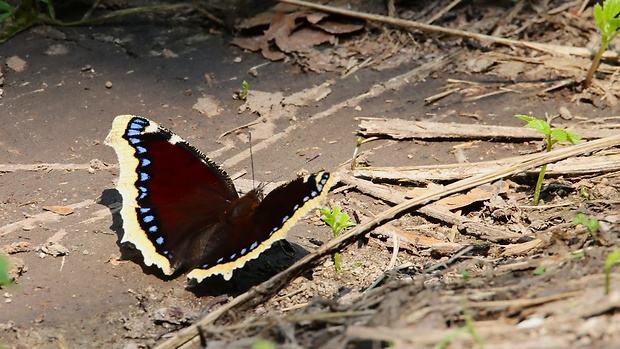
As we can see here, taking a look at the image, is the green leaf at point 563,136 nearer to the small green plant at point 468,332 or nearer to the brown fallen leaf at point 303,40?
the small green plant at point 468,332

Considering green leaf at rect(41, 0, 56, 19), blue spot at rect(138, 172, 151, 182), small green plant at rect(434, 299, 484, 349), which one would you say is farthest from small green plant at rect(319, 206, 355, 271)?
green leaf at rect(41, 0, 56, 19)

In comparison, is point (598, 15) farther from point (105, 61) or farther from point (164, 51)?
point (105, 61)

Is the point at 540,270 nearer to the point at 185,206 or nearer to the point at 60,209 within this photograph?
the point at 185,206

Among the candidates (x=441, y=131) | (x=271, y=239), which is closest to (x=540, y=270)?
(x=271, y=239)

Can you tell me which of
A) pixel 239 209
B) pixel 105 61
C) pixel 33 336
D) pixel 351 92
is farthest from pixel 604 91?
pixel 33 336

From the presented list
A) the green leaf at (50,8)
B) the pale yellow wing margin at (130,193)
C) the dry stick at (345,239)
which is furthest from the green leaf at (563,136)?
the green leaf at (50,8)

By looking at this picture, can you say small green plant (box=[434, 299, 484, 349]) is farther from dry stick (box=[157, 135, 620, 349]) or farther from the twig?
the twig

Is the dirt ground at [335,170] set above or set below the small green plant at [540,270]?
below

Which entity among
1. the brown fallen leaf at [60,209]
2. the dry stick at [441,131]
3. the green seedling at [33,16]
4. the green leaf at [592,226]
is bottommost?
the brown fallen leaf at [60,209]
